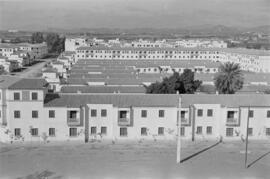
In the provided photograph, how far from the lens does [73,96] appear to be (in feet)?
76.9

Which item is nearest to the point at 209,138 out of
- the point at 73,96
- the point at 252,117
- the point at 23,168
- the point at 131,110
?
the point at 252,117

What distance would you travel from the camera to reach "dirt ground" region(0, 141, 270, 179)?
1742 centimetres

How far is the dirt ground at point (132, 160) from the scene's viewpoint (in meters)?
17.4

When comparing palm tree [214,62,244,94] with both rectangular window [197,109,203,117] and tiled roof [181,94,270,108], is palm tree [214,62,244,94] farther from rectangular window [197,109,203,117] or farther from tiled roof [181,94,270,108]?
rectangular window [197,109,203,117]

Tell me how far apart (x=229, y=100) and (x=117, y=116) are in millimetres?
7082

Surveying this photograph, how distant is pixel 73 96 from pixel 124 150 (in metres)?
4.97

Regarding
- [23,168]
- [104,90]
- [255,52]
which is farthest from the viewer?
[255,52]

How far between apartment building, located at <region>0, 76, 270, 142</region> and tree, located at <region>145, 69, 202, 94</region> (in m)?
6.13

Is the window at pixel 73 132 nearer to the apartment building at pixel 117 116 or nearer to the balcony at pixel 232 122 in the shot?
the apartment building at pixel 117 116

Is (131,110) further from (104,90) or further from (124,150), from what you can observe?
(104,90)

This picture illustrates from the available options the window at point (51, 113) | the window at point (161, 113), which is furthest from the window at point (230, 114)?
the window at point (51, 113)

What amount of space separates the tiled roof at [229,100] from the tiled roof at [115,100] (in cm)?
90

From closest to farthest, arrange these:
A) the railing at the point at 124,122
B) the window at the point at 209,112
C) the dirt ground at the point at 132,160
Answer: the dirt ground at the point at 132,160 < the railing at the point at 124,122 < the window at the point at 209,112

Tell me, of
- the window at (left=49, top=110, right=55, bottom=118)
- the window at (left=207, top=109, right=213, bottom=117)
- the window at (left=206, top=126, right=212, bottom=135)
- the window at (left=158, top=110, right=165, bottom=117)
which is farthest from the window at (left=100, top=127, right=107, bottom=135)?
the window at (left=207, top=109, right=213, bottom=117)
